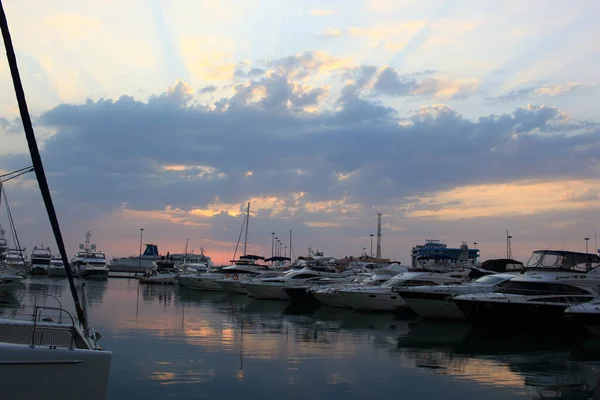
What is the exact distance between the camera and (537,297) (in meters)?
28.3

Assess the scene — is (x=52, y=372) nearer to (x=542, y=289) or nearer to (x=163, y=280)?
(x=542, y=289)

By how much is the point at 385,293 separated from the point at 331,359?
1701cm

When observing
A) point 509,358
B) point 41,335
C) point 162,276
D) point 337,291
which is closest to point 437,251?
point 162,276

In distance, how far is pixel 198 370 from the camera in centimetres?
1733

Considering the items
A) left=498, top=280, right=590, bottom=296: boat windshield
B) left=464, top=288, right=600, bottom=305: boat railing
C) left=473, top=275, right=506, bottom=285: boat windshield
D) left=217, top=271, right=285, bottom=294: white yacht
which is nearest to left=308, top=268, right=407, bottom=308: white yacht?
left=473, top=275, right=506, bottom=285: boat windshield

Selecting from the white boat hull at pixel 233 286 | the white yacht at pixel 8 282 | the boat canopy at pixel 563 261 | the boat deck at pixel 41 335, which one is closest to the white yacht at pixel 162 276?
the white boat hull at pixel 233 286

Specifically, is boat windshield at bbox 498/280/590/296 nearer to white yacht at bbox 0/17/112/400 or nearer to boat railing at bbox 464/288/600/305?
boat railing at bbox 464/288/600/305

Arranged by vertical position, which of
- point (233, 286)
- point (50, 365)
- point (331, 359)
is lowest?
point (331, 359)

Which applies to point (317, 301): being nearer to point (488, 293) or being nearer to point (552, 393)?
point (488, 293)

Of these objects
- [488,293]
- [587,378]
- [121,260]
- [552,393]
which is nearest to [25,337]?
[552,393]

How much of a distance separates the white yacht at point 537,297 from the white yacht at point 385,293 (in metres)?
6.60

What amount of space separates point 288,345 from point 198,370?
19.2ft

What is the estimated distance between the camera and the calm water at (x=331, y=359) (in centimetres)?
1567

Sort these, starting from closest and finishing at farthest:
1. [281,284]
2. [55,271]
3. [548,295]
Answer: [548,295], [281,284], [55,271]
